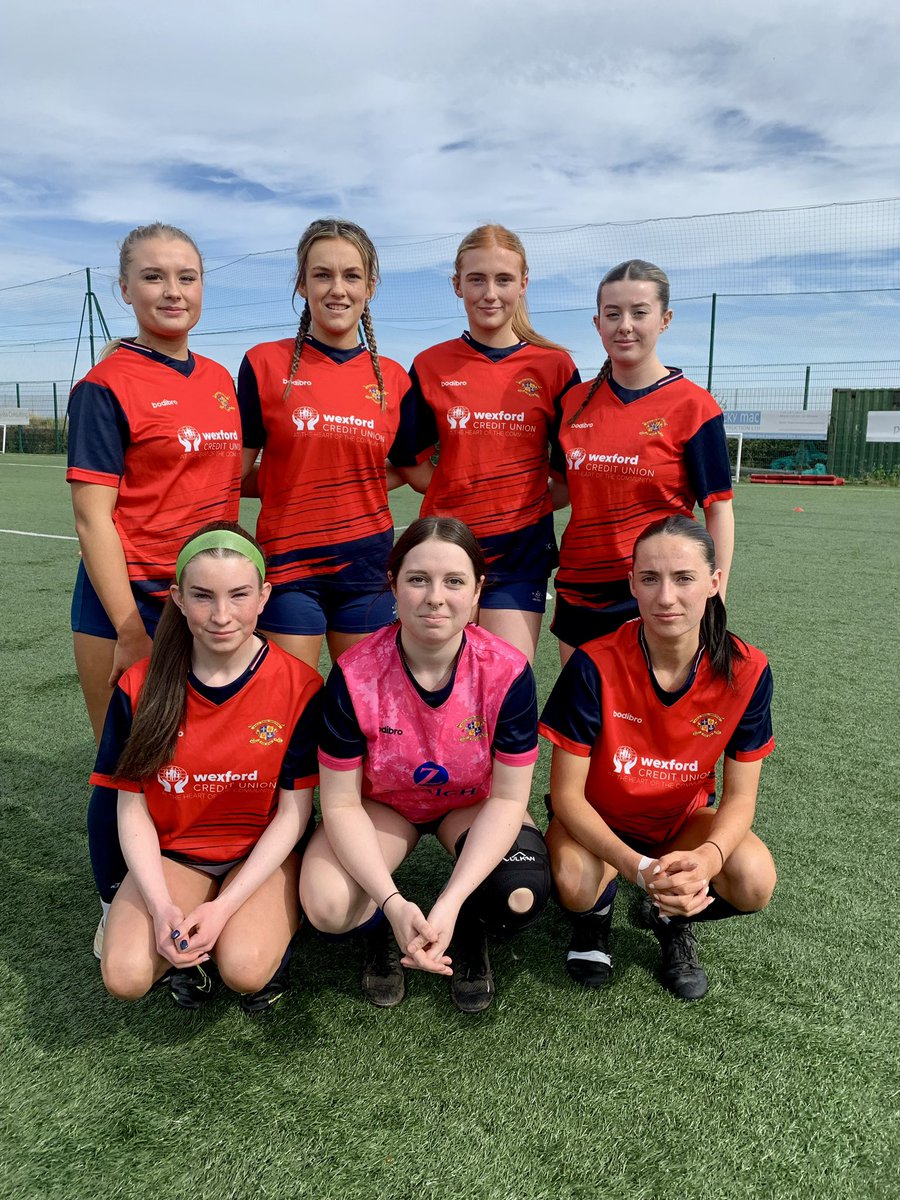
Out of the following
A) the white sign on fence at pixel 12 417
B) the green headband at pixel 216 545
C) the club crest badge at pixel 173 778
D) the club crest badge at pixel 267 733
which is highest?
the white sign on fence at pixel 12 417

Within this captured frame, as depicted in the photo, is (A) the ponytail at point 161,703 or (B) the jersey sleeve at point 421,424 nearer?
(A) the ponytail at point 161,703

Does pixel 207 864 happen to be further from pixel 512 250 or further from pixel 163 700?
pixel 512 250

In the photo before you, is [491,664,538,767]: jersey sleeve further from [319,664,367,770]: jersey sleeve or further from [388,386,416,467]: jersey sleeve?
[388,386,416,467]: jersey sleeve

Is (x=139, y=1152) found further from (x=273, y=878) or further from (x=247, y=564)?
(x=247, y=564)

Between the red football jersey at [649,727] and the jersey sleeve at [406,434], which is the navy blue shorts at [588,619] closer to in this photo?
the red football jersey at [649,727]

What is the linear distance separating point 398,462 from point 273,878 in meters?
1.48

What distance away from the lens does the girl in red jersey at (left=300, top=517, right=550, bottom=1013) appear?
2227 millimetres

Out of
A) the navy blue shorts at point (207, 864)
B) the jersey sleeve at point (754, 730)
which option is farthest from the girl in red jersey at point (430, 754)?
the jersey sleeve at point (754, 730)

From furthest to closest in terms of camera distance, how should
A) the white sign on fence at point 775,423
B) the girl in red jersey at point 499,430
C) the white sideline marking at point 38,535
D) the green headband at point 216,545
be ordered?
the white sign on fence at point 775,423 → the white sideline marking at point 38,535 → the girl in red jersey at point 499,430 → the green headband at point 216,545

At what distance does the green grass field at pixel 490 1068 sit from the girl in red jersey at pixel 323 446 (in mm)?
959

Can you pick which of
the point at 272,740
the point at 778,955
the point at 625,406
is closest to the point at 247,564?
the point at 272,740

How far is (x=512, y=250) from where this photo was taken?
283 cm

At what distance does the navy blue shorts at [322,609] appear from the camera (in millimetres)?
2762

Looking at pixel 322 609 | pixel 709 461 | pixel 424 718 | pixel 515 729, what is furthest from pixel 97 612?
pixel 709 461
